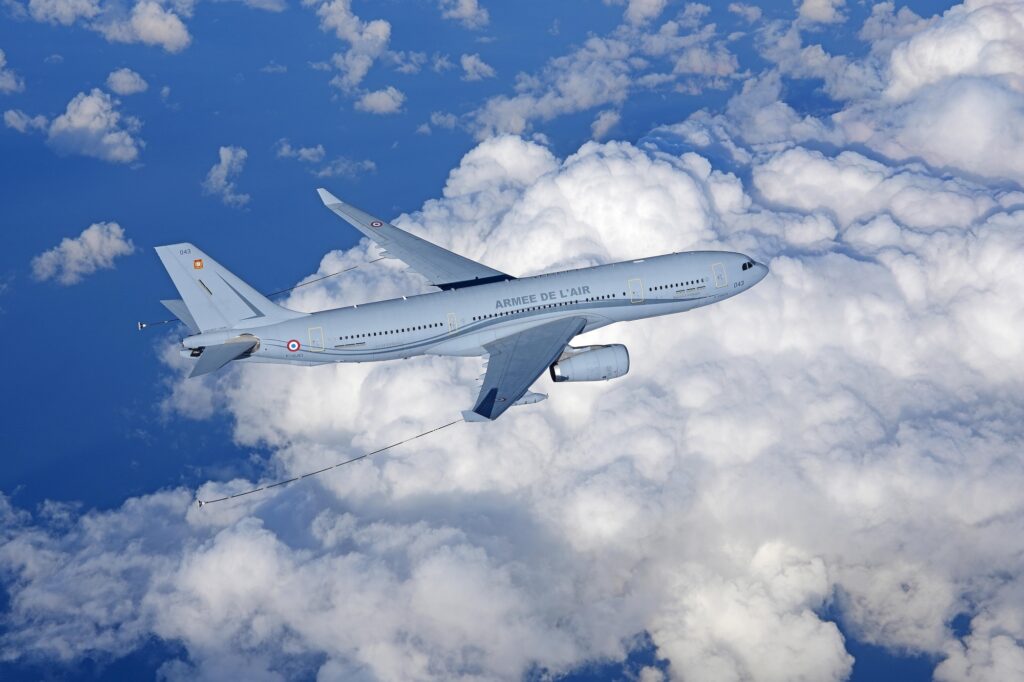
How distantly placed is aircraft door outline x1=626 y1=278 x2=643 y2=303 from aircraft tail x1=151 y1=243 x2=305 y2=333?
84.8ft

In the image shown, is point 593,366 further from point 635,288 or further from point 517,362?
point 635,288

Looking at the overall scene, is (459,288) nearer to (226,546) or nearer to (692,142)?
(226,546)

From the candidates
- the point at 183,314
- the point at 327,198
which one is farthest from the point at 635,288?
the point at 183,314

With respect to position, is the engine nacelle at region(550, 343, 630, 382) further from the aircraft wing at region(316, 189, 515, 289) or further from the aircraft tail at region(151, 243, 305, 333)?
the aircraft tail at region(151, 243, 305, 333)

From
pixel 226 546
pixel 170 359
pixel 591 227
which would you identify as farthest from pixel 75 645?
pixel 591 227

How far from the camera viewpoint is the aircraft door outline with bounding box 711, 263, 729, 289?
64375mm

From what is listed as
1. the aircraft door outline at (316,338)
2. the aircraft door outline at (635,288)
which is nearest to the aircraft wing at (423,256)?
the aircraft door outline at (635,288)

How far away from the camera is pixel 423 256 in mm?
68375

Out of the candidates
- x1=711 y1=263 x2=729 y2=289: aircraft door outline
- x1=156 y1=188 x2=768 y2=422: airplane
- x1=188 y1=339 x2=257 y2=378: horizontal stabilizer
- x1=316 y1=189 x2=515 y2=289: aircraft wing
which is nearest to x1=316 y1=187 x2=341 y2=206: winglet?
x1=316 y1=189 x2=515 y2=289: aircraft wing

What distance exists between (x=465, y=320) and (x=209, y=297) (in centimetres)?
1862

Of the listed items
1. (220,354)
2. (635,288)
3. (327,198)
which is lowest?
(220,354)

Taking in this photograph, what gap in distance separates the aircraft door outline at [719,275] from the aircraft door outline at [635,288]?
6.85 meters

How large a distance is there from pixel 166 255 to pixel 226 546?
9672 cm

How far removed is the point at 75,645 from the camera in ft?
493
